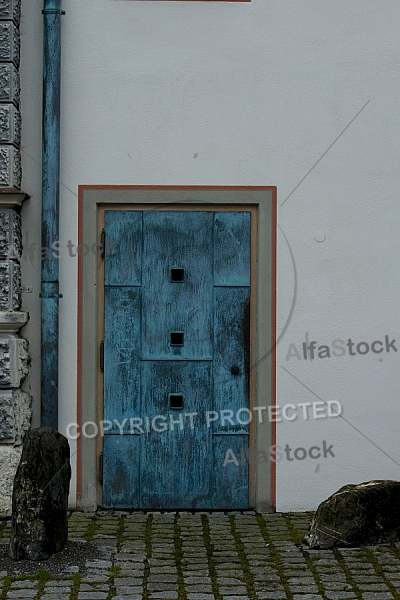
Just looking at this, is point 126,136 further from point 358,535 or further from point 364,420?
point 358,535

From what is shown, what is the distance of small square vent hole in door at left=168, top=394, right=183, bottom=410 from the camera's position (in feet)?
24.6

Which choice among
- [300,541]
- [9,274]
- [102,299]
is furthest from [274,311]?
[9,274]

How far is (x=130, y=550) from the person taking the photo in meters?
6.18

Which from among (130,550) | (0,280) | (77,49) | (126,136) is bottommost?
(130,550)

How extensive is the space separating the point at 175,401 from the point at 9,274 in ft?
5.09

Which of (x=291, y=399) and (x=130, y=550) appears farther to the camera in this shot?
(x=291, y=399)

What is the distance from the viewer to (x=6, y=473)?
715 cm

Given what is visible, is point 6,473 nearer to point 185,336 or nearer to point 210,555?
point 185,336

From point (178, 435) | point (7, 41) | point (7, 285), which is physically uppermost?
point (7, 41)

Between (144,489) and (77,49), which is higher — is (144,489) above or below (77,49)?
below

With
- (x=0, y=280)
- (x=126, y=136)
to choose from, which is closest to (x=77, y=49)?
(x=126, y=136)

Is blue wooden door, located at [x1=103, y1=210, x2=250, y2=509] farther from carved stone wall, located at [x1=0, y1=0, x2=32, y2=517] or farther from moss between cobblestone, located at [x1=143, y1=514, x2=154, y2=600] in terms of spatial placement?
carved stone wall, located at [x1=0, y1=0, x2=32, y2=517]

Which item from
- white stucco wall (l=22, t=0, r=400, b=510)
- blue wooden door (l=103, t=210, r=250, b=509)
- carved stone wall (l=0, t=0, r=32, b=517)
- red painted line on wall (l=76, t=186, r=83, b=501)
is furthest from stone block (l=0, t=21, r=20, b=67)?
blue wooden door (l=103, t=210, r=250, b=509)

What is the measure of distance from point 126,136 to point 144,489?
2.64 metres
